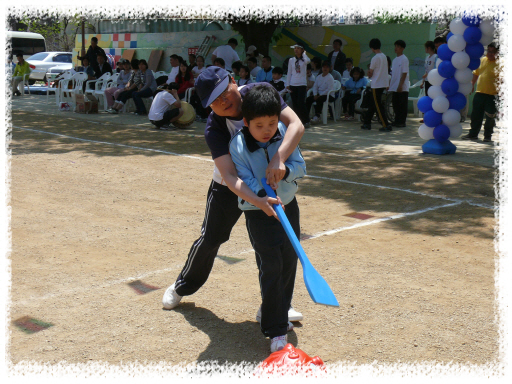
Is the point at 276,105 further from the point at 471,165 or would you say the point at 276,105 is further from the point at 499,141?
the point at 499,141

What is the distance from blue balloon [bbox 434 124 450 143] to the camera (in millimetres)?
9062

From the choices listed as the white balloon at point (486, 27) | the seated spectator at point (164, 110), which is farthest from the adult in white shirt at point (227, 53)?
the white balloon at point (486, 27)

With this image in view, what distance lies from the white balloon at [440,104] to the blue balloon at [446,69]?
14.1 inches

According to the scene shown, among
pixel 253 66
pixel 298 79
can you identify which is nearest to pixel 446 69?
pixel 298 79

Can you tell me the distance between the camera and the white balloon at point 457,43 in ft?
29.1

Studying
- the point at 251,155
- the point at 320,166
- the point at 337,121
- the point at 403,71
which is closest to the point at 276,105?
the point at 251,155

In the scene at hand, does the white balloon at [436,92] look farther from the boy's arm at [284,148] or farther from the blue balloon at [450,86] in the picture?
the boy's arm at [284,148]

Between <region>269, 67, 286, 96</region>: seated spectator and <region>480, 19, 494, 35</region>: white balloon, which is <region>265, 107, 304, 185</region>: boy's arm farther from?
<region>269, 67, 286, 96</region>: seated spectator

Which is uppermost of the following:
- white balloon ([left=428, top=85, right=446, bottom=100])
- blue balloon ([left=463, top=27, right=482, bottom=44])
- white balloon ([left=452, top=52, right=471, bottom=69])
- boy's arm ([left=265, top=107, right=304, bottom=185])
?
blue balloon ([left=463, top=27, right=482, bottom=44])

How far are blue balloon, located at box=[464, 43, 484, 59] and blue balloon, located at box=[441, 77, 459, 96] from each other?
17.7 inches

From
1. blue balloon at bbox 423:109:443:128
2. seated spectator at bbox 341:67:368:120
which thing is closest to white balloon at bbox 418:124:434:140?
blue balloon at bbox 423:109:443:128

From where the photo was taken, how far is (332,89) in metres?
13.3

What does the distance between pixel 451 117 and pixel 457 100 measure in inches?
11.8

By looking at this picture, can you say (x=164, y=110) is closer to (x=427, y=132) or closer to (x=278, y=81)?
(x=278, y=81)
